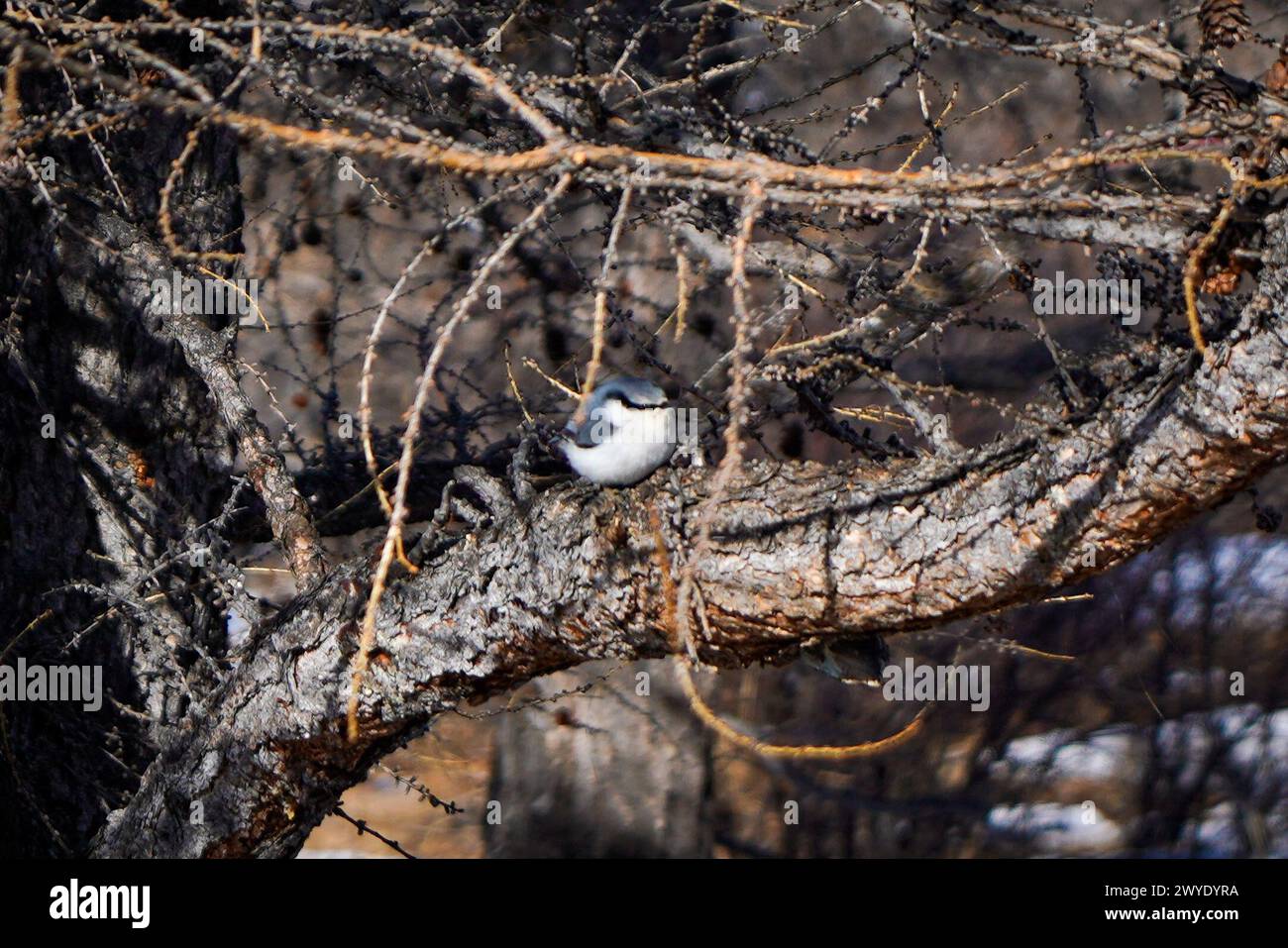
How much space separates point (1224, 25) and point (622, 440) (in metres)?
1.11

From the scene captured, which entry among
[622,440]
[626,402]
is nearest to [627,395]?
[626,402]

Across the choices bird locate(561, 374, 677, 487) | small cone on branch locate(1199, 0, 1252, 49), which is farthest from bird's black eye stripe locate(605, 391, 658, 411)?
small cone on branch locate(1199, 0, 1252, 49)

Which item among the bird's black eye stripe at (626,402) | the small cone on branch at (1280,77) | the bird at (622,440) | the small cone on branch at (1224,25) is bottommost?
the bird at (622,440)

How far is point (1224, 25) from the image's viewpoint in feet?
5.66

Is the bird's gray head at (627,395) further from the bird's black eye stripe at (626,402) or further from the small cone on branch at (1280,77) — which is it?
the small cone on branch at (1280,77)

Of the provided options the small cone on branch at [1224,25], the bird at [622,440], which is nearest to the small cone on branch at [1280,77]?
the small cone on branch at [1224,25]

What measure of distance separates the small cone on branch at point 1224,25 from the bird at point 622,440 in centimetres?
102

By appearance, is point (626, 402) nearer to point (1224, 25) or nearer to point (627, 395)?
point (627, 395)

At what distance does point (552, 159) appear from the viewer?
1.22 m

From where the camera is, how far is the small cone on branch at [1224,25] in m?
1.72

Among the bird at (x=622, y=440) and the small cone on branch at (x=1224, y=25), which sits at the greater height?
the small cone on branch at (x=1224, y=25)

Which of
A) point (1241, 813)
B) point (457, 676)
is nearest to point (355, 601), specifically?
point (457, 676)

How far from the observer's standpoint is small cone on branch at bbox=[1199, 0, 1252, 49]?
1717mm

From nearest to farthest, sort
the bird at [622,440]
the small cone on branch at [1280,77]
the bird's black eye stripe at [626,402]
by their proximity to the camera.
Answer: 1. the small cone on branch at [1280,77]
2. the bird at [622,440]
3. the bird's black eye stripe at [626,402]
